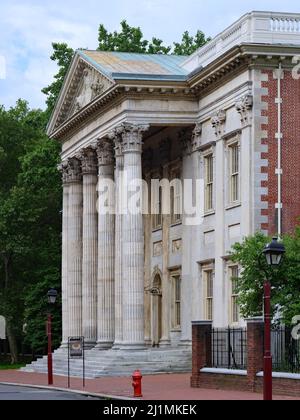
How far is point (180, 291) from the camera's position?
200 ft

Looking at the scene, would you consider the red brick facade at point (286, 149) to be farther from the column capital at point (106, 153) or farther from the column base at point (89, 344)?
the column base at point (89, 344)

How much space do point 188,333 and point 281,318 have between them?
17.9 m

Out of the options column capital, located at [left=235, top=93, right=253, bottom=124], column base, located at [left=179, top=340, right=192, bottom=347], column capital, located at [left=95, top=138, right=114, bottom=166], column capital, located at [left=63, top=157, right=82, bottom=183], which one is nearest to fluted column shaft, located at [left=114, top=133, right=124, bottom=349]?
column capital, located at [left=95, top=138, right=114, bottom=166]

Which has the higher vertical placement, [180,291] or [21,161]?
[21,161]

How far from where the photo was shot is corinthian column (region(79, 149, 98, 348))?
2547 inches

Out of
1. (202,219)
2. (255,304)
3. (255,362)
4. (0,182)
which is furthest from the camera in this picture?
(0,182)

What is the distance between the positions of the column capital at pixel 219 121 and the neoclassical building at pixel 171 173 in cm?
8

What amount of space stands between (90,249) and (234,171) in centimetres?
1281

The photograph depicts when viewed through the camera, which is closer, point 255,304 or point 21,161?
point 255,304

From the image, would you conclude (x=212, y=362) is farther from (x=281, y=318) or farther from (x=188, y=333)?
(x=188, y=333)

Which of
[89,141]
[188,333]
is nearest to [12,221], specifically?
[89,141]

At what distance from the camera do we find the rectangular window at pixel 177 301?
61.5 meters

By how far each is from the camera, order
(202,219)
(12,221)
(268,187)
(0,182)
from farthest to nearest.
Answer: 1. (0,182)
2. (12,221)
3. (202,219)
4. (268,187)

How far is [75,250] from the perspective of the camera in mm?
68375
